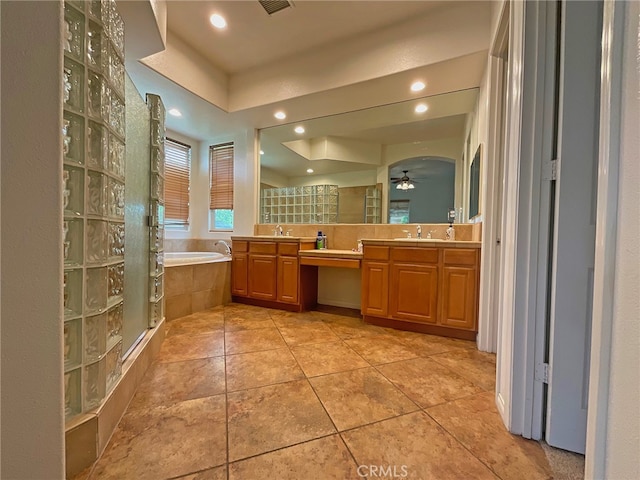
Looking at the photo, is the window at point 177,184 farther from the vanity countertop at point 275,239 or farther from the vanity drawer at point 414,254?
the vanity drawer at point 414,254

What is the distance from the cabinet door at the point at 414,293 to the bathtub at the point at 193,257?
86.3 inches

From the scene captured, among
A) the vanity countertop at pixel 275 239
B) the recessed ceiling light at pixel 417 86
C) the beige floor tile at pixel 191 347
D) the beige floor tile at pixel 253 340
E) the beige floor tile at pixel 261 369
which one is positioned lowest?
the beige floor tile at pixel 191 347

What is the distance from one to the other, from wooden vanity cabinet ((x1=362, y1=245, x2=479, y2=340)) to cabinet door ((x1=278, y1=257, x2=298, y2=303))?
0.85 metres

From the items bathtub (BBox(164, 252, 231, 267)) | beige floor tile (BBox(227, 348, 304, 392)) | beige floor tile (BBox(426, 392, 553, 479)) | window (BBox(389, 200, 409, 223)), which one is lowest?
beige floor tile (BBox(227, 348, 304, 392))

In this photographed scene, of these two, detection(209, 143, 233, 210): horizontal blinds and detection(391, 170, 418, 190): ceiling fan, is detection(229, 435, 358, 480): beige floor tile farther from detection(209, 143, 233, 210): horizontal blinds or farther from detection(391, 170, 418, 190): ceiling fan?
detection(209, 143, 233, 210): horizontal blinds

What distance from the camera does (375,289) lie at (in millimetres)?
2721

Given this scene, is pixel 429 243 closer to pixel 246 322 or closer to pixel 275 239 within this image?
pixel 275 239

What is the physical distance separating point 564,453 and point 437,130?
285 cm

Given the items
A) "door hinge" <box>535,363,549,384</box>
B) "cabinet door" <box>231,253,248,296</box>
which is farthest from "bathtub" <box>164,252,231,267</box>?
"door hinge" <box>535,363,549,384</box>

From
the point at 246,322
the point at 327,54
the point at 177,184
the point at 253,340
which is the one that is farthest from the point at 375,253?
the point at 177,184

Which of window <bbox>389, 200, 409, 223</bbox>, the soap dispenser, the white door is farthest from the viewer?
window <bbox>389, 200, 409, 223</bbox>

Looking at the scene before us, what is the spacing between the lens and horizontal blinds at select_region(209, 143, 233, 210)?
4148mm

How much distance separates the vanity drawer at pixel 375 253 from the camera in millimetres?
2675

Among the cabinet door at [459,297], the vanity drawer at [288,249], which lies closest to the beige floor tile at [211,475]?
the cabinet door at [459,297]
